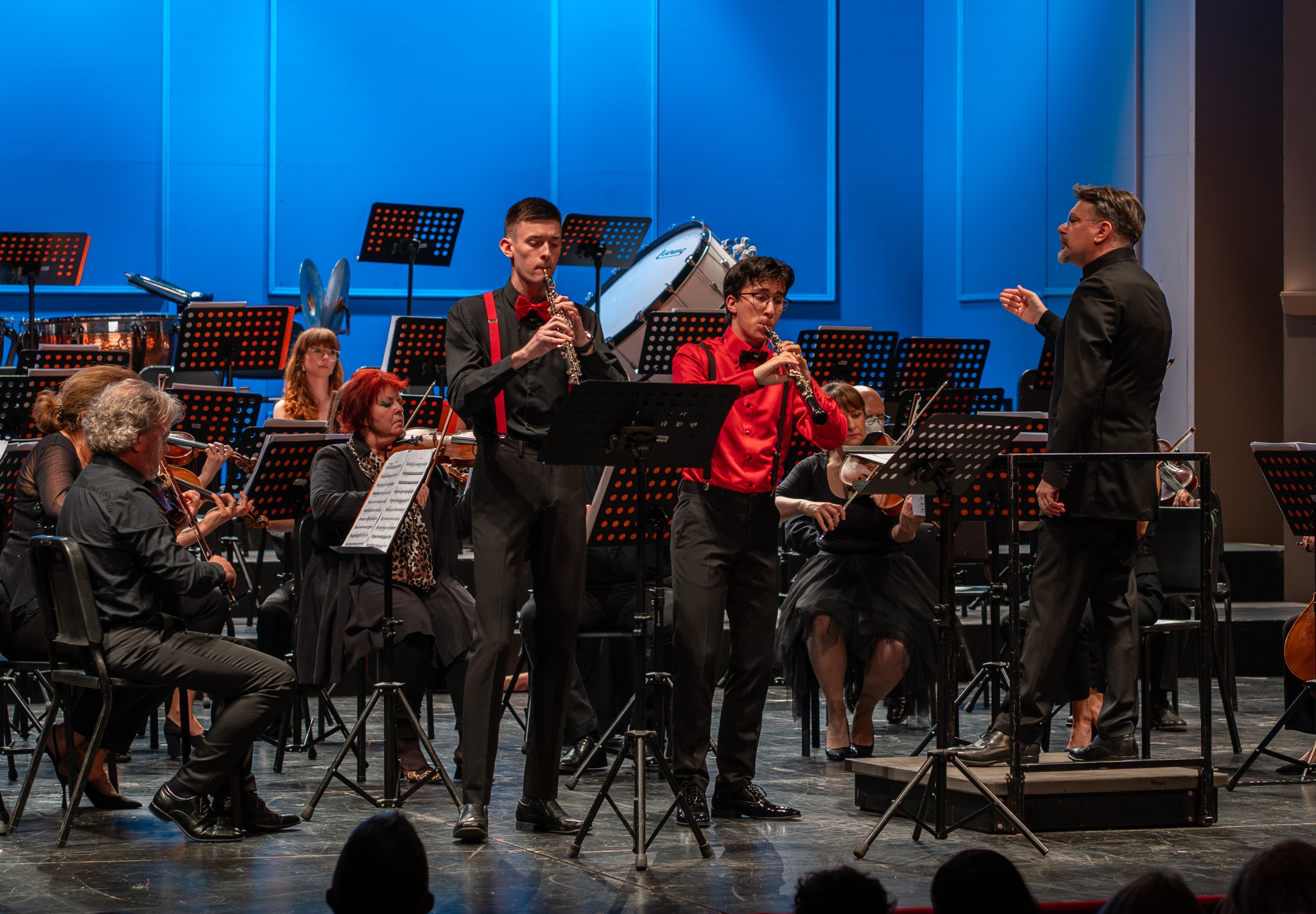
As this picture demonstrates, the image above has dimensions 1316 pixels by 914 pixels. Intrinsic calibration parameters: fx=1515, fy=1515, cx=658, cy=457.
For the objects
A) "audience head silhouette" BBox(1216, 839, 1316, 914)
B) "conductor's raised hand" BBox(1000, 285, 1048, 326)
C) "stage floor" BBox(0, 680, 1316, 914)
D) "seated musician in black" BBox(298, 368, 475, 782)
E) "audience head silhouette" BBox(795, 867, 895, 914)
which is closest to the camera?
"audience head silhouette" BBox(795, 867, 895, 914)

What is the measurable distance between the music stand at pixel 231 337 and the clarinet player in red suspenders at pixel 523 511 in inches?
124

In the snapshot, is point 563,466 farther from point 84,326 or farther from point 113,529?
point 84,326

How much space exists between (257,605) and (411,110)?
15.6 ft

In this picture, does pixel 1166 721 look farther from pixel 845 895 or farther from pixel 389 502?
pixel 845 895

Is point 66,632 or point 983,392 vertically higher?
point 983,392

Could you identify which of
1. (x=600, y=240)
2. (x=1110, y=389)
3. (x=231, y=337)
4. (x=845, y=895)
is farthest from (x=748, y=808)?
(x=600, y=240)

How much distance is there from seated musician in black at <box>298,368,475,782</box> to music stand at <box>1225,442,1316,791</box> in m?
2.64

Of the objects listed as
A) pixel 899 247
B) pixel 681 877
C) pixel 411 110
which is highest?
pixel 411 110

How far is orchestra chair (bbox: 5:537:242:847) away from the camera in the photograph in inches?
158

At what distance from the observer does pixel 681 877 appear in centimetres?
368

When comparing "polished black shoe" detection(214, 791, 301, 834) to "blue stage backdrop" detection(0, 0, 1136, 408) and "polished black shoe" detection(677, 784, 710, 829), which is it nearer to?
"polished black shoe" detection(677, 784, 710, 829)

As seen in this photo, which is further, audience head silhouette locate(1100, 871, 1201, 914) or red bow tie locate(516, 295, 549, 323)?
red bow tie locate(516, 295, 549, 323)

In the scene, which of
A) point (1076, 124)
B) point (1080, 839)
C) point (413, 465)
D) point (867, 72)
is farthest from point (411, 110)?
point (1080, 839)

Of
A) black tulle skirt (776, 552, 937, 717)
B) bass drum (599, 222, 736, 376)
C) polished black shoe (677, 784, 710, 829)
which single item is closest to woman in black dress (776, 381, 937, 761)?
black tulle skirt (776, 552, 937, 717)
